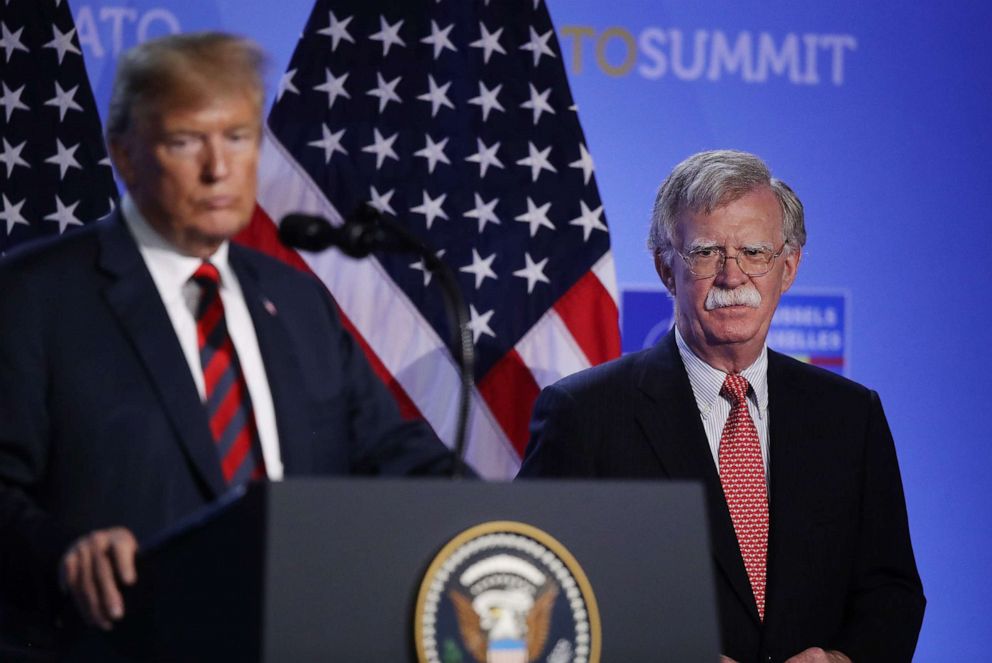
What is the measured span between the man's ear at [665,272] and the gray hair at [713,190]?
2cm

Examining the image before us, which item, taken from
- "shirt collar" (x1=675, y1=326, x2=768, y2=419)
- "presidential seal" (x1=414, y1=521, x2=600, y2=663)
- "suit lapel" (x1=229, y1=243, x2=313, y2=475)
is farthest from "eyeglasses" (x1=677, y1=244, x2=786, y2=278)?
"presidential seal" (x1=414, y1=521, x2=600, y2=663)

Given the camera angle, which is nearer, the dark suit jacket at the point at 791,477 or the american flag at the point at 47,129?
the dark suit jacket at the point at 791,477

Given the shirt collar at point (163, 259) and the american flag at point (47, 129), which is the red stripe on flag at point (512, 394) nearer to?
the american flag at point (47, 129)

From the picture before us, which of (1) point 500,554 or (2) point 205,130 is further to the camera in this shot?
(2) point 205,130

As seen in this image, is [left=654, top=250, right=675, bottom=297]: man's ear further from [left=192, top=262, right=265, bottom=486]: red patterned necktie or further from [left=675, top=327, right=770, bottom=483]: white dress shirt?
[left=192, top=262, right=265, bottom=486]: red patterned necktie

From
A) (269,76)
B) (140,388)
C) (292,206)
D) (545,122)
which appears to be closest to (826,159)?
(545,122)

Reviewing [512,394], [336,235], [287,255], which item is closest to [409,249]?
[336,235]

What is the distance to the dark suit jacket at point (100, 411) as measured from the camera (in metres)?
1.69

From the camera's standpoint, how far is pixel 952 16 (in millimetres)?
4379

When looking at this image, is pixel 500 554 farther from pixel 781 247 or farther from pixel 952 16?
pixel 952 16

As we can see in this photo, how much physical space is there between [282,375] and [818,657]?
53.3 inches

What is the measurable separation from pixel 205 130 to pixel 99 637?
65 centimetres

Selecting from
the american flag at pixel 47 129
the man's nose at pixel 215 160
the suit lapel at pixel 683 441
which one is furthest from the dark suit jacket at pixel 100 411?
the american flag at pixel 47 129

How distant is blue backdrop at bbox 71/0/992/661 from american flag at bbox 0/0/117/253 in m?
1.35
